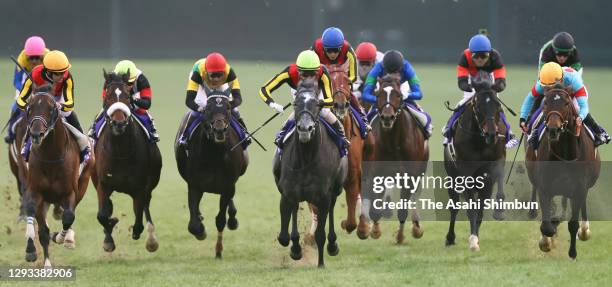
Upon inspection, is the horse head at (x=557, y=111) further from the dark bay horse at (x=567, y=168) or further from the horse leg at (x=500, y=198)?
the horse leg at (x=500, y=198)

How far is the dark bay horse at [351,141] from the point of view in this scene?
13.3 meters

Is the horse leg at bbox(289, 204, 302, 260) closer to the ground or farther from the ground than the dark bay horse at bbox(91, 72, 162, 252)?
closer to the ground

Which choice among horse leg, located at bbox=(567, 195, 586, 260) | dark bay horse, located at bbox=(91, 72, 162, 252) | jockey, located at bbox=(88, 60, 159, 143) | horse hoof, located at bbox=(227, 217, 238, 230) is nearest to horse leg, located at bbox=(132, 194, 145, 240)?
dark bay horse, located at bbox=(91, 72, 162, 252)

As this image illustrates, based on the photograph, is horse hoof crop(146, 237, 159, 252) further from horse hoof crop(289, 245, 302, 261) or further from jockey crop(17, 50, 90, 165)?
horse hoof crop(289, 245, 302, 261)

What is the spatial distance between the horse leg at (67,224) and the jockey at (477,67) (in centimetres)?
446

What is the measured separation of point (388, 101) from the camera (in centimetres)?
1421

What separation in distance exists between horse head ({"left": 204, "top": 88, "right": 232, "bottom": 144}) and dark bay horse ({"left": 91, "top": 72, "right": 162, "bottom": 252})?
0.83 meters

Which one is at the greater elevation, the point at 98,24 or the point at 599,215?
the point at 98,24

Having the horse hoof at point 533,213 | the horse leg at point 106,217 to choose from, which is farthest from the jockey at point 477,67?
the horse leg at point 106,217

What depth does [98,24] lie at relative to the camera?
44.8m

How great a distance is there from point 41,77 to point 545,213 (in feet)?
18.1

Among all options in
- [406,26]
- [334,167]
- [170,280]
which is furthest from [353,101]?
[406,26]

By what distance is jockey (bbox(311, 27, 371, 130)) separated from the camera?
14.1 metres

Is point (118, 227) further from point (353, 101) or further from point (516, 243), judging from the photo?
point (516, 243)
